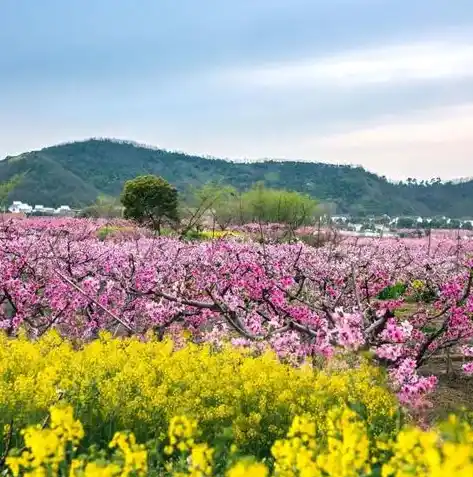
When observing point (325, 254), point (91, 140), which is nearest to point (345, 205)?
point (91, 140)

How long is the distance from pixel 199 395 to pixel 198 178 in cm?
15853

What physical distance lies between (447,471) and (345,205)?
121504 mm

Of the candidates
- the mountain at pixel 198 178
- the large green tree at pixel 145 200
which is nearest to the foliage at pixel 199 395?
the large green tree at pixel 145 200

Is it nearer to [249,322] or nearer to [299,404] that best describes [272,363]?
[299,404]

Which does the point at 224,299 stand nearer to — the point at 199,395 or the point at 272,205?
the point at 199,395

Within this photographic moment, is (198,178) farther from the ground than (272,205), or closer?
farther from the ground

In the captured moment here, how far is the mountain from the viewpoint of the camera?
11412 centimetres

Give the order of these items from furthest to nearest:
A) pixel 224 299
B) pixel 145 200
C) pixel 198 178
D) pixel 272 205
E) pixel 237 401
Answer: pixel 198 178
pixel 272 205
pixel 145 200
pixel 224 299
pixel 237 401

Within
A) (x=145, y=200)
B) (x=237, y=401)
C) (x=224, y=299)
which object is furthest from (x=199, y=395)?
(x=145, y=200)

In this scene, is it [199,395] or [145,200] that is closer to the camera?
[199,395]

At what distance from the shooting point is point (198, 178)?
164250 mm

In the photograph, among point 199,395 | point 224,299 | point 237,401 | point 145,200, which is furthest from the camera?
point 145,200

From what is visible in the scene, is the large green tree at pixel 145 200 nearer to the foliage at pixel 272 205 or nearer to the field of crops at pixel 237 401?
the foliage at pixel 272 205

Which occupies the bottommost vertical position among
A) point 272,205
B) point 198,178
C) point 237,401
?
point 237,401
